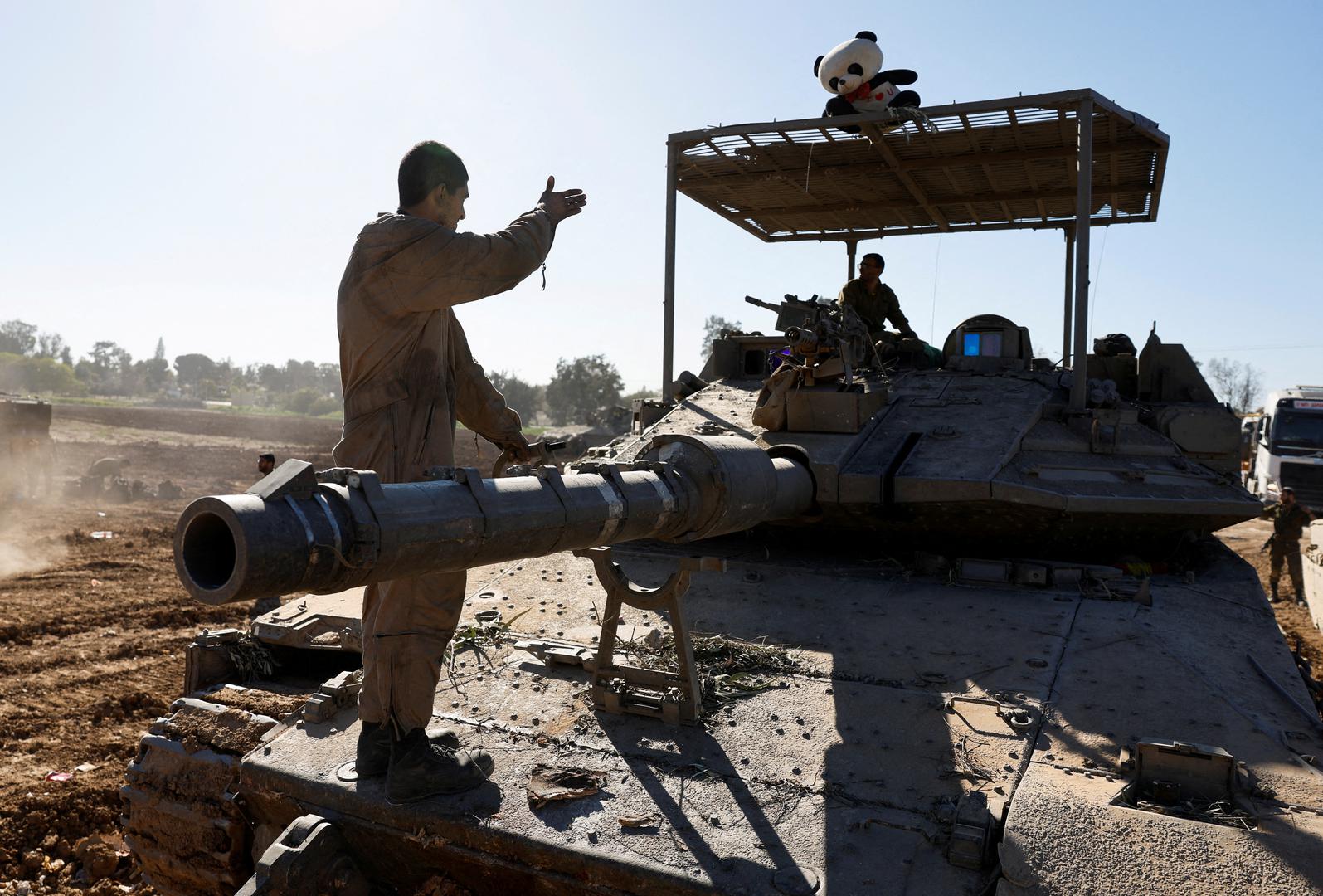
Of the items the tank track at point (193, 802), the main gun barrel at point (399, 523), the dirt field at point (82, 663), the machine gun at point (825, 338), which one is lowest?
the dirt field at point (82, 663)

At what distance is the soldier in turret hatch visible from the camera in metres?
8.56

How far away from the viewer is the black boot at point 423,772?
3562mm

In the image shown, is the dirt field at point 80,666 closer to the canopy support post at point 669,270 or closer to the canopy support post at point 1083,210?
the canopy support post at point 669,270

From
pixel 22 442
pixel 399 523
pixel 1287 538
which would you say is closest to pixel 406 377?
pixel 399 523

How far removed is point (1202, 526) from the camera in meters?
5.60

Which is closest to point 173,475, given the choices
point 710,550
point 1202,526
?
point 710,550

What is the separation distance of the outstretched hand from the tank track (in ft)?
7.91

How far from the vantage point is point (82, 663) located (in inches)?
360

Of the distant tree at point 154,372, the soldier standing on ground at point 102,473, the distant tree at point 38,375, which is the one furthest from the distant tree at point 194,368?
the soldier standing on ground at point 102,473

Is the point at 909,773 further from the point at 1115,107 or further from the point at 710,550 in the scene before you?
the point at 1115,107

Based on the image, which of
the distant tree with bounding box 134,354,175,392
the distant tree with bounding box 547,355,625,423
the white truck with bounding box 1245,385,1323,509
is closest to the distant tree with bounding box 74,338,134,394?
the distant tree with bounding box 134,354,175,392

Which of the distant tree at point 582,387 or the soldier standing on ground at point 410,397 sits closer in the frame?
the soldier standing on ground at point 410,397

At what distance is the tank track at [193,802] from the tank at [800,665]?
0.02m

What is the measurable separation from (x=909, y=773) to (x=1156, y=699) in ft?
3.73
